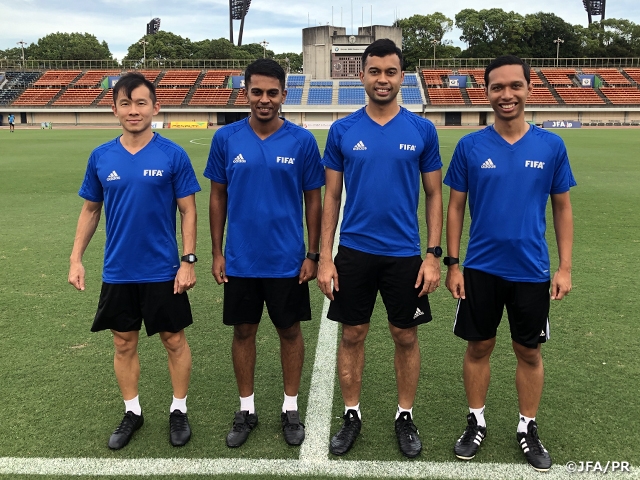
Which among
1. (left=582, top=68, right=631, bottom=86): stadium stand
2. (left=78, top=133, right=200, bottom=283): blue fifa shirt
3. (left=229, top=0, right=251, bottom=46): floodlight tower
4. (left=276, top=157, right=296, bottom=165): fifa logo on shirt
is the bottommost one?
(left=78, top=133, right=200, bottom=283): blue fifa shirt

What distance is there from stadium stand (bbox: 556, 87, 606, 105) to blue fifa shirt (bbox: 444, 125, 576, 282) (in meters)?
55.9

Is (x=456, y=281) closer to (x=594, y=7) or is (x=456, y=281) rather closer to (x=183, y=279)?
(x=183, y=279)

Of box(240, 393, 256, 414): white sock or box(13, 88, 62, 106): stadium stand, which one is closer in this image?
box(240, 393, 256, 414): white sock

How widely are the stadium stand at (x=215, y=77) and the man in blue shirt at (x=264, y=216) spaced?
60009 mm

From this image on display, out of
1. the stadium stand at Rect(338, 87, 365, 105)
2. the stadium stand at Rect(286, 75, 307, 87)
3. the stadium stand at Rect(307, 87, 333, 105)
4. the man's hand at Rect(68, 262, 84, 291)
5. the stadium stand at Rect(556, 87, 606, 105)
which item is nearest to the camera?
the man's hand at Rect(68, 262, 84, 291)

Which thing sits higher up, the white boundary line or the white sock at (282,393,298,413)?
the white sock at (282,393,298,413)

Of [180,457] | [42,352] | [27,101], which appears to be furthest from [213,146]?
[27,101]

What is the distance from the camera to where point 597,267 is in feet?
20.1

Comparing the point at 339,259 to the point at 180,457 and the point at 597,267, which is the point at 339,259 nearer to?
the point at 180,457

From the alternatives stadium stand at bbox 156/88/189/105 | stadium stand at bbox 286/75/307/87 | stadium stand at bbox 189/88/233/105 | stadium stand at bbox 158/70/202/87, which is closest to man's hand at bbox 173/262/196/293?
stadium stand at bbox 189/88/233/105

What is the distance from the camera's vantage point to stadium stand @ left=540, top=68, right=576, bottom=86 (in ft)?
189

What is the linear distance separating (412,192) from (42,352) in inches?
122

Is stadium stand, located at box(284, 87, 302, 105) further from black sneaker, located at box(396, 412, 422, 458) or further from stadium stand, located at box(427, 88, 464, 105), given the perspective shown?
black sneaker, located at box(396, 412, 422, 458)

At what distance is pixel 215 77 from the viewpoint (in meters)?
61.5
